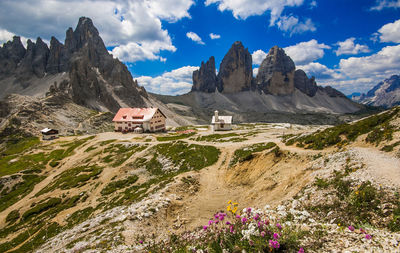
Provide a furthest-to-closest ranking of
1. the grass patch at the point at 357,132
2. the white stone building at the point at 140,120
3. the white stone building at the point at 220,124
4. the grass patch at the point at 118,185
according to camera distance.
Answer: the white stone building at the point at 140,120 < the white stone building at the point at 220,124 < the grass patch at the point at 118,185 < the grass patch at the point at 357,132

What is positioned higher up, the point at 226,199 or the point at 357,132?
the point at 357,132

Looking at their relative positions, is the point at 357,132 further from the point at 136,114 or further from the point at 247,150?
the point at 136,114

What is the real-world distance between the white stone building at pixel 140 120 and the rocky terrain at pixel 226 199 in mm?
35714

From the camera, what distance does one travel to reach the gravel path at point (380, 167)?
12281mm

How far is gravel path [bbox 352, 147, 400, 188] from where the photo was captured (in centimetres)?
1228

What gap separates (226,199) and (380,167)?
46.9 ft

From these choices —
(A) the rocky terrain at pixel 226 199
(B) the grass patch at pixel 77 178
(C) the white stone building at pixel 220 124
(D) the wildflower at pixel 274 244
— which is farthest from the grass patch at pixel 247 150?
(C) the white stone building at pixel 220 124

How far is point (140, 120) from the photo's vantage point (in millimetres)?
89562

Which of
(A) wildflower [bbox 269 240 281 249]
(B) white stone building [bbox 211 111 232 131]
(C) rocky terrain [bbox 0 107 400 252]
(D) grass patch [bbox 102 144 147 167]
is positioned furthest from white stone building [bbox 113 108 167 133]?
(A) wildflower [bbox 269 240 281 249]

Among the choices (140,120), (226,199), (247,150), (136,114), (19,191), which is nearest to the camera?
(226,199)

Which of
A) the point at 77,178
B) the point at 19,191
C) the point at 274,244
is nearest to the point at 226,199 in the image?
the point at 274,244

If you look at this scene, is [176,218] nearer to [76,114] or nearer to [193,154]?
[193,154]

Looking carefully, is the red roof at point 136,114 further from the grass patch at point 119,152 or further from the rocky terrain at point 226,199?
the rocky terrain at point 226,199

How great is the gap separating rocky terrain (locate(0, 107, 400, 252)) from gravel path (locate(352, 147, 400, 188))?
8cm
